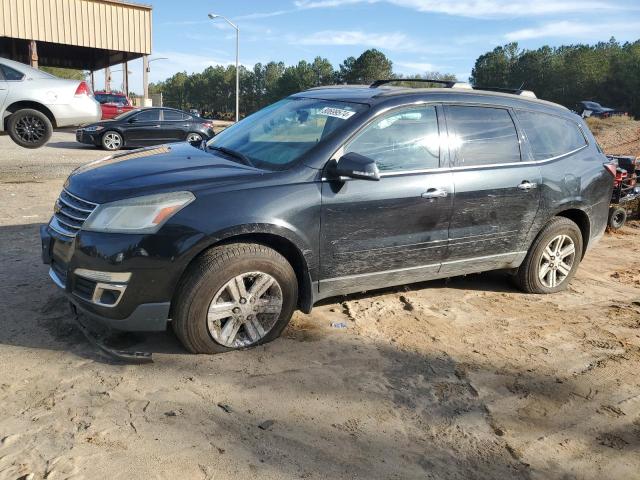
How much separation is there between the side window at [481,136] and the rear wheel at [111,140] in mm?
13438

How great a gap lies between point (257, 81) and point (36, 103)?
95581mm

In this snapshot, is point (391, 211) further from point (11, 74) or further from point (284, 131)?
point (11, 74)

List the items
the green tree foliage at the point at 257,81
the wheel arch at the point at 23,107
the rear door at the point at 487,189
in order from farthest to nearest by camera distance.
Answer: the green tree foliage at the point at 257,81, the wheel arch at the point at 23,107, the rear door at the point at 487,189

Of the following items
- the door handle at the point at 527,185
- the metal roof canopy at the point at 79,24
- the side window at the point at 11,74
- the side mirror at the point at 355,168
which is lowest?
the door handle at the point at 527,185

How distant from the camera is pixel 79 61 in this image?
35.9 metres

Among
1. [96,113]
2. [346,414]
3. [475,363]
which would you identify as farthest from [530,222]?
[96,113]

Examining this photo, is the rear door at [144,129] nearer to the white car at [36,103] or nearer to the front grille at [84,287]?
the white car at [36,103]

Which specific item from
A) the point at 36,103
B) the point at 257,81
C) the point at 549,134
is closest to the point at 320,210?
the point at 549,134

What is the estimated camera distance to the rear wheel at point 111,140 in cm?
1557

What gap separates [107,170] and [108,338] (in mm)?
1125

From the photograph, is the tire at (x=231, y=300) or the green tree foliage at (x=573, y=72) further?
the green tree foliage at (x=573, y=72)

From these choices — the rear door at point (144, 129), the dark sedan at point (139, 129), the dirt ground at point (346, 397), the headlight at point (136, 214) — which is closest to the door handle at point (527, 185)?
the dirt ground at point (346, 397)

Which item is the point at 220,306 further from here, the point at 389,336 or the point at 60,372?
the point at 389,336

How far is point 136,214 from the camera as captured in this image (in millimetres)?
3230
